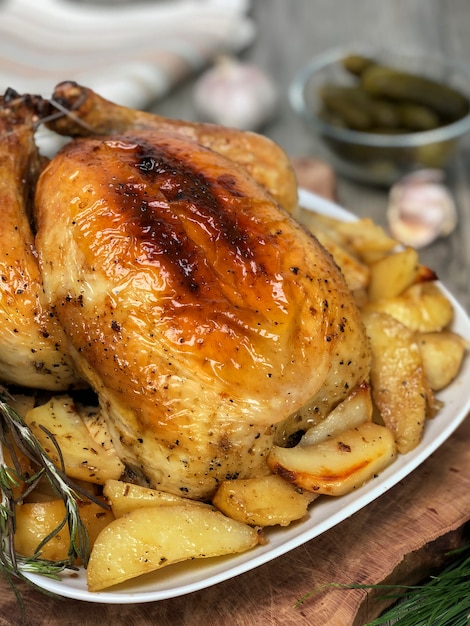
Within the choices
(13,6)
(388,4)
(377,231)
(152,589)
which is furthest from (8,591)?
(388,4)

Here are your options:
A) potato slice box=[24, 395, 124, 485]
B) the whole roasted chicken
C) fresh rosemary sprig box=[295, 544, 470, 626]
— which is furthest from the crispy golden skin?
fresh rosemary sprig box=[295, 544, 470, 626]

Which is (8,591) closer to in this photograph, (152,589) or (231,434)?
(152,589)

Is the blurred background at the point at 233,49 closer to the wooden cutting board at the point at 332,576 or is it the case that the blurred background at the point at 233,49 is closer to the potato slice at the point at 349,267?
the potato slice at the point at 349,267

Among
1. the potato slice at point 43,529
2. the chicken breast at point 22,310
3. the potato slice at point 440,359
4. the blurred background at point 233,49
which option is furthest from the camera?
the blurred background at point 233,49

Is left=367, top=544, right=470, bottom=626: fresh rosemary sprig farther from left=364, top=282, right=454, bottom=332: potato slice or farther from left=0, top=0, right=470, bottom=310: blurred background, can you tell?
left=0, top=0, right=470, bottom=310: blurred background

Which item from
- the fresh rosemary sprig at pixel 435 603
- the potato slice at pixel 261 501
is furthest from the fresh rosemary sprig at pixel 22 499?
the fresh rosemary sprig at pixel 435 603

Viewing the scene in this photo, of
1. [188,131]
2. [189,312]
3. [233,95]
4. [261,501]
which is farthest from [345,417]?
[233,95]

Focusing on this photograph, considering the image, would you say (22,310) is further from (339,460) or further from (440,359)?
(440,359)
